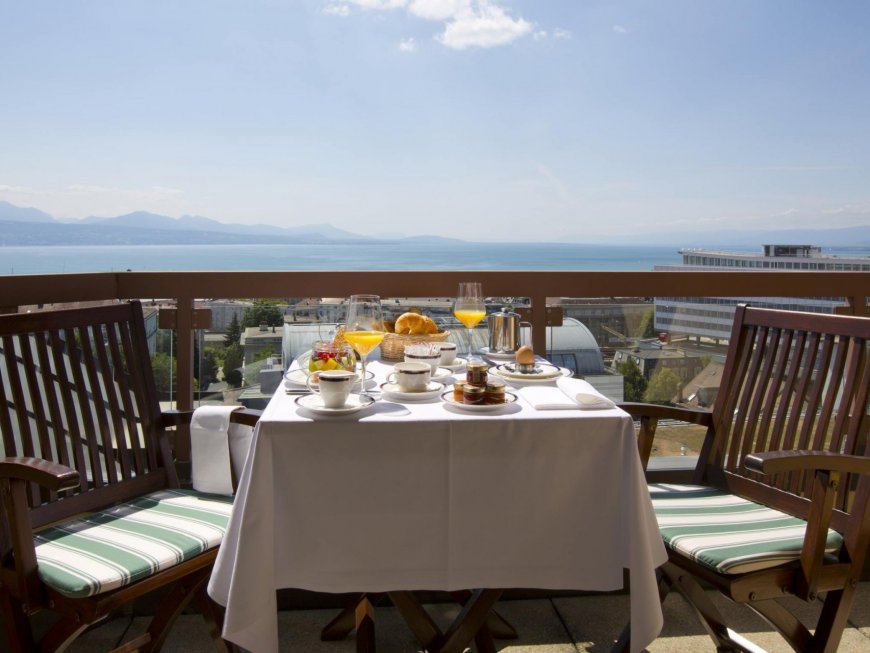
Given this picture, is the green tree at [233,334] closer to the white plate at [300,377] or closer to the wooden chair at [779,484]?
the white plate at [300,377]

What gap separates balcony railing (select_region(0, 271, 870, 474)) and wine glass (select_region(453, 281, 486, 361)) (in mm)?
312

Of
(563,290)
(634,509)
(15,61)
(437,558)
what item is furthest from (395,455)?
(15,61)

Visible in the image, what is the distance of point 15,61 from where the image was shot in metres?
49.1

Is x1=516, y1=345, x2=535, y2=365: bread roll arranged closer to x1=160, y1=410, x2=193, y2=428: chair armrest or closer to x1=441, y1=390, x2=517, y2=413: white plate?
x1=441, y1=390, x2=517, y2=413: white plate

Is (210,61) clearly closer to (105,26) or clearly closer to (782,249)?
(105,26)

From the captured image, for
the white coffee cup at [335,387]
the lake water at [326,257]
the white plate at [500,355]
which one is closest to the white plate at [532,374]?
the white plate at [500,355]

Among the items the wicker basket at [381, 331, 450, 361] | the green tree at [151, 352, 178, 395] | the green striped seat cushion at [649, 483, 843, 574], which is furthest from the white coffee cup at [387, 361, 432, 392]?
the green tree at [151, 352, 178, 395]

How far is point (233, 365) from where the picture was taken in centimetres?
274

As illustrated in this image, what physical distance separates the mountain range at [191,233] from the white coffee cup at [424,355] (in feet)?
208

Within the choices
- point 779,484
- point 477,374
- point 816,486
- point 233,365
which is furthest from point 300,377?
point 779,484

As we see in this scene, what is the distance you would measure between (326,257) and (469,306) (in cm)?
7530

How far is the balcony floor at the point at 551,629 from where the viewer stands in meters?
2.26

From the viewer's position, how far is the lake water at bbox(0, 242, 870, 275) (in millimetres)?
63156

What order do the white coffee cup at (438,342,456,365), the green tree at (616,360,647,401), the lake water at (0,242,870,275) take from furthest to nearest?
the lake water at (0,242,870,275)
the green tree at (616,360,647,401)
the white coffee cup at (438,342,456,365)
